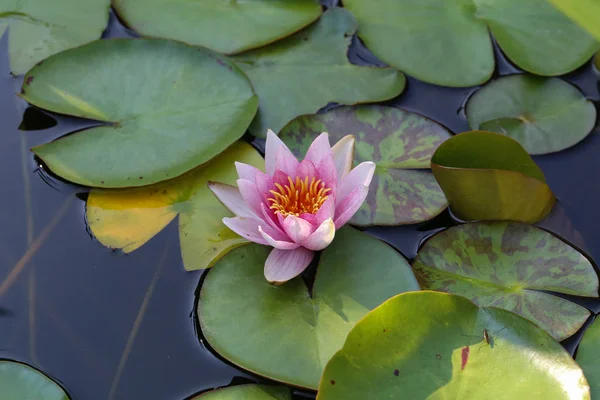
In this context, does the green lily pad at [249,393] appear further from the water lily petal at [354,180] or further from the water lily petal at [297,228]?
the water lily petal at [354,180]

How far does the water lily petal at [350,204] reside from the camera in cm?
188

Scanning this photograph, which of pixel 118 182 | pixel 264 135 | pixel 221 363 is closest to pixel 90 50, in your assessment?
pixel 118 182

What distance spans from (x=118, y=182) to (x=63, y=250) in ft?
1.14

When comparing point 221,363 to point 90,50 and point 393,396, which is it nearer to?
point 393,396

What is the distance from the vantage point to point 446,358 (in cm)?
165

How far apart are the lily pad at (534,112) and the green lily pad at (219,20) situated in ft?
3.33

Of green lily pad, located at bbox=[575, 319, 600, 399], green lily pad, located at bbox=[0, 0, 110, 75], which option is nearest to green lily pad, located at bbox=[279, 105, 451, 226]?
green lily pad, located at bbox=[575, 319, 600, 399]

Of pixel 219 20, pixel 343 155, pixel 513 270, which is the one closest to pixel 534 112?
pixel 513 270

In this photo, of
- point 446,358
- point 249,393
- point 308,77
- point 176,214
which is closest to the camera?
point 446,358

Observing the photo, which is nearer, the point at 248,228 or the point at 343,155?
the point at 248,228

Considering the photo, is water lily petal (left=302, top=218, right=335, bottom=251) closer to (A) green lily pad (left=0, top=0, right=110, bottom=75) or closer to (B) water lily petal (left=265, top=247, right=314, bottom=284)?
(B) water lily petal (left=265, top=247, right=314, bottom=284)

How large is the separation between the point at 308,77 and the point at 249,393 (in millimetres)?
1545

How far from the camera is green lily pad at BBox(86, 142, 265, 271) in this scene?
7.00 feet

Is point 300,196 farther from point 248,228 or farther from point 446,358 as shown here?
point 446,358
